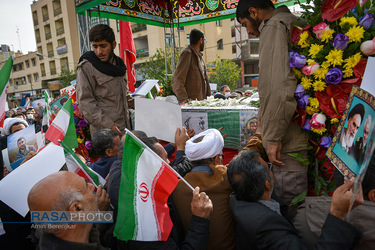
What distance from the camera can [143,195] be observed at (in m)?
1.63

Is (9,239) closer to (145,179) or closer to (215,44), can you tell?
(145,179)

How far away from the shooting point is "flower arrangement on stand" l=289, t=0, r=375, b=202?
65.9 inches

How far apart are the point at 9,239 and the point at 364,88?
2.71 m

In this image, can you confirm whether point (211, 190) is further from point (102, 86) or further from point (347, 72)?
point (102, 86)

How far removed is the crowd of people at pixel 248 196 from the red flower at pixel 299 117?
2.1 inches

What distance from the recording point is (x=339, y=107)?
1797 millimetres

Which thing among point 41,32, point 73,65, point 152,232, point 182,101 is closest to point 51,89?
point 73,65

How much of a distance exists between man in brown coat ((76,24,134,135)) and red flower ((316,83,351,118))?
2.20 meters

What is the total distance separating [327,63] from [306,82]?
173mm

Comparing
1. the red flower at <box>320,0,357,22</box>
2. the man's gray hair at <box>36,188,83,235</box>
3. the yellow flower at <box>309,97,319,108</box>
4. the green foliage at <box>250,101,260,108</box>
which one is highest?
the red flower at <box>320,0,357,22</box>

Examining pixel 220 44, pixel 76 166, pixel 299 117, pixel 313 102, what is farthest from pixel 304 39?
pixel 220 44

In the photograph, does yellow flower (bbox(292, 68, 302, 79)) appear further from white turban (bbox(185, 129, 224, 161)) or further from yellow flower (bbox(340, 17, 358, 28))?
white turban (bbox(185, 129, 224, 161))

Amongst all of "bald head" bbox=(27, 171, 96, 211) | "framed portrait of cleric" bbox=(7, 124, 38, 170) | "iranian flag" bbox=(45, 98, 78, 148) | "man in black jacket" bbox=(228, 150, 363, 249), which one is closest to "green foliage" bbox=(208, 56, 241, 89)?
"framed portrait of cleric" bbox=(7, 124, 38, 170)

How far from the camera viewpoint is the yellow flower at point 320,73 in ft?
5.92
